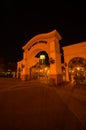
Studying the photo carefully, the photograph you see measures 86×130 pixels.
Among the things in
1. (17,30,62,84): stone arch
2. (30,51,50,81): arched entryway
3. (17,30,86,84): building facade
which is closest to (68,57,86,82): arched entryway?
(17,30,86,84): building facade

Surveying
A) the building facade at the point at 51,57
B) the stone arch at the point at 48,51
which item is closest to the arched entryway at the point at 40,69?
the building facade at the point at 51,57

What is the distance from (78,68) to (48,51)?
5878 mm

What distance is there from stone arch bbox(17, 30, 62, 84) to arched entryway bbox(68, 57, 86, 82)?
3.14 meters

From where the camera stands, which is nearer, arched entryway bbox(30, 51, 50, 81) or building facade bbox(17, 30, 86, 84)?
building facade bbox(17, 30, 86, 84)

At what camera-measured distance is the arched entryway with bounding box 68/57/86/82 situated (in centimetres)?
1409

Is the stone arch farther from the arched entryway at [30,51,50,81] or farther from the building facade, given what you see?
the arched entryway at [30,51,50,81]

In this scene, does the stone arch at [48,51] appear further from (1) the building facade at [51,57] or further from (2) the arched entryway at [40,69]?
(2) the arched entryway at [40,69]

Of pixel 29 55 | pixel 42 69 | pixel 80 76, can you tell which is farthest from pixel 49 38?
pixel 42 69

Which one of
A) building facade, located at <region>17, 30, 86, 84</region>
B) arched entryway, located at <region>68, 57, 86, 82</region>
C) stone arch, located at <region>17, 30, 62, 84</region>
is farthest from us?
arched entryway, located at <region>68, 57, 86, 82</region>

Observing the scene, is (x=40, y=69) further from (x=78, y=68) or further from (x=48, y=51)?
(x=78, y=68)

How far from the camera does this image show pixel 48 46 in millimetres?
13625

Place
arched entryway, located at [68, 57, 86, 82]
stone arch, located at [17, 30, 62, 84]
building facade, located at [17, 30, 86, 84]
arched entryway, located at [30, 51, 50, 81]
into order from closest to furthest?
1. stone arch, located at [17, 30, 62, 84]
2. building facade, located at [17, 30, 86, 84]
3. arched entryway, located at [68, 57, 86, 82]
4. arched entryway, located at [30, 51, 50, 81]

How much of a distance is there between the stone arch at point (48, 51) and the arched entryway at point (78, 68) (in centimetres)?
314

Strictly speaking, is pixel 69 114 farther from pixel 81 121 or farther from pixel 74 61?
pixel 74 61
